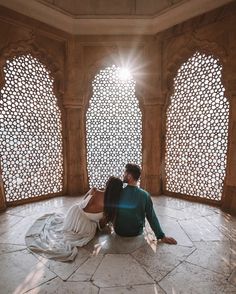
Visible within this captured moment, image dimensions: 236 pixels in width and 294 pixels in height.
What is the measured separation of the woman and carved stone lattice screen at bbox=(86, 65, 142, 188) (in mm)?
2488

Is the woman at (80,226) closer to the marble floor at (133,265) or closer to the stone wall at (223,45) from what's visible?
the marble floor at (133,265)

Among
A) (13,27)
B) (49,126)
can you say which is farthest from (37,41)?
(49,126)

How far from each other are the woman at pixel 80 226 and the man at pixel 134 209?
0.10 metres

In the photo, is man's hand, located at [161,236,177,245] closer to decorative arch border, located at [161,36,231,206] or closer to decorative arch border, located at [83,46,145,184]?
decorative arch border, located at [161,36,231,206]

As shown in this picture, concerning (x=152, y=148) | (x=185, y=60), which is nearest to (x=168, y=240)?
(x=152, y=148)

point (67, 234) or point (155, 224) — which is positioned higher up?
point (155, 224)

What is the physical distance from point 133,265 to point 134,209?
69 centimetres

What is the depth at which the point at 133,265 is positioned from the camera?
267 centimetres

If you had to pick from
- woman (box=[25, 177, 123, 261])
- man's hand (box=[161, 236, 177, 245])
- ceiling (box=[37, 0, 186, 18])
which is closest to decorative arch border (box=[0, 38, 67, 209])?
ceiling (box=[37, 0, 186, 18])

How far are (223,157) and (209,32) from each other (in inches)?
99.5

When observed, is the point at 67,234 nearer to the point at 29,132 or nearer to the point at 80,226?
the point at 80,226

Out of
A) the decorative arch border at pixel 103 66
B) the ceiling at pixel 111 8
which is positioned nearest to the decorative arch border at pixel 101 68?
the decorative arch border at pixel 103 66

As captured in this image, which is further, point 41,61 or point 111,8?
point 41,61

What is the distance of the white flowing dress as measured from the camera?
2962mm
